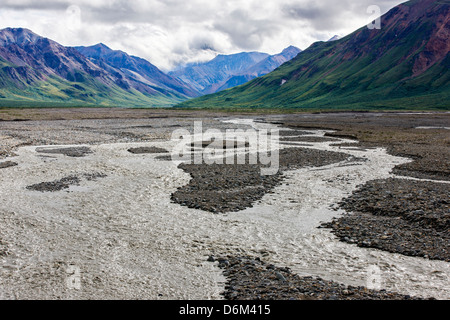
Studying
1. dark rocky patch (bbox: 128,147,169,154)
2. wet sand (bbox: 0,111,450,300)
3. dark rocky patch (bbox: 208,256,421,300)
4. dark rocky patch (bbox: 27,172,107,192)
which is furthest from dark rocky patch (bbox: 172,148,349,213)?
dark rocky patch (bbox: 128,147,169,154)

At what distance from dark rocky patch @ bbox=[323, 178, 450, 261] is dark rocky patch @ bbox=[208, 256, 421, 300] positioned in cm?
Result: 404

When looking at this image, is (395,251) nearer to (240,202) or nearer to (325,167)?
(240,202)

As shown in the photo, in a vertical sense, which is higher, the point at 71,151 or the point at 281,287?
the point at 71,151

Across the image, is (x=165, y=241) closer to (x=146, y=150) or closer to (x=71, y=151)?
(x=146, y=150)

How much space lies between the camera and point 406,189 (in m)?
23.4

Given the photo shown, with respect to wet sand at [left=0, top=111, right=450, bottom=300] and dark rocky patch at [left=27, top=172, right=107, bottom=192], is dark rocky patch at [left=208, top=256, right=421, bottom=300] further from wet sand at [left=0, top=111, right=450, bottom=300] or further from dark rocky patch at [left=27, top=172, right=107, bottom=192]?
dark rocky patch at [left=27, top=172, right=107, bottom=192]

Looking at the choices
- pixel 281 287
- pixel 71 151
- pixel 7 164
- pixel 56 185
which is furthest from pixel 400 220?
pixel 71 151

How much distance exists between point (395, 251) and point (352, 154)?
26062mm

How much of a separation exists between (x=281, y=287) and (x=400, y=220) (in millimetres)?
9105

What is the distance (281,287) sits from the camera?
481 inches

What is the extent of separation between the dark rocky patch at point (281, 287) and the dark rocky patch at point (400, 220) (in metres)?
4.04

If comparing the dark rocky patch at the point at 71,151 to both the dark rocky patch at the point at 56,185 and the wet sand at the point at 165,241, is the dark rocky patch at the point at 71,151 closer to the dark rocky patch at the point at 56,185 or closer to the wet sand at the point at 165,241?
the wet sand at the point at 165,241

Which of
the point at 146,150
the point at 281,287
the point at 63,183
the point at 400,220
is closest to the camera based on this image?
the point at 281,287

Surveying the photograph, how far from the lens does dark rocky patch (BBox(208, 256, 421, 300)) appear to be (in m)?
11.6
